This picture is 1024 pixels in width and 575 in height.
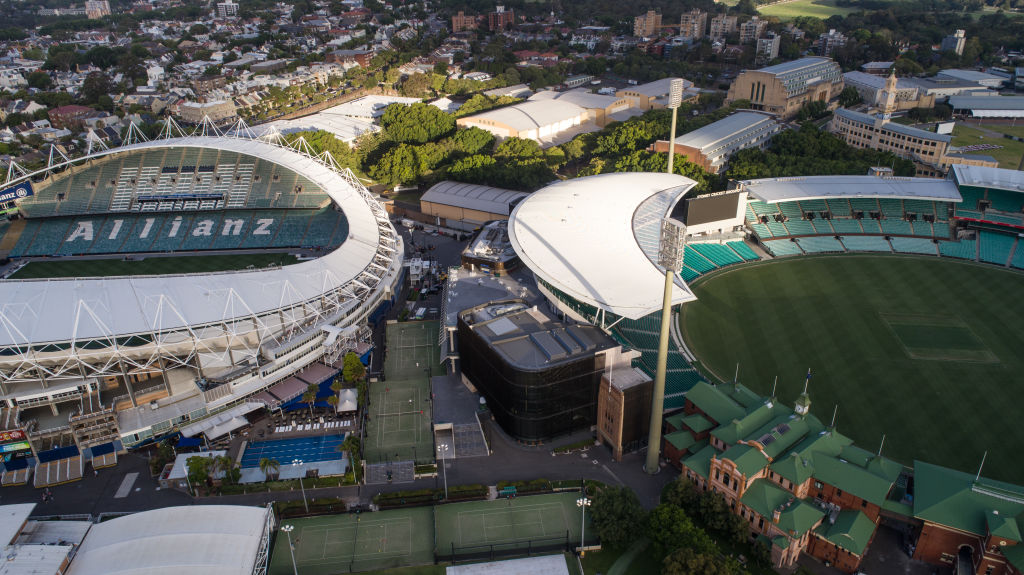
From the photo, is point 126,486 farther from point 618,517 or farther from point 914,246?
point 914,246

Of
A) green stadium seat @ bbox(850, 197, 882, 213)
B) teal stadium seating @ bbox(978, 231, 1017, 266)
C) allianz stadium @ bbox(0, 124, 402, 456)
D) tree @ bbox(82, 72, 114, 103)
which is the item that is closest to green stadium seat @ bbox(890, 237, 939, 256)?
green stadium seat @ bbox(850, 197, 882, 213)

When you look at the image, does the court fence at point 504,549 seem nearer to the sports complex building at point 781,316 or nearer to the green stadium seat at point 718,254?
the sports complex building at point 781,316

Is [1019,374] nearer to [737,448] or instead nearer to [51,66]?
[737,448]

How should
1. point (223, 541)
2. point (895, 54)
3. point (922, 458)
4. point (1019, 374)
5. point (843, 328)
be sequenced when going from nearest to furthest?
point (223, 541) < point (922, 458) < point (1019, 374) < point (843, 328) < point (895, 54)

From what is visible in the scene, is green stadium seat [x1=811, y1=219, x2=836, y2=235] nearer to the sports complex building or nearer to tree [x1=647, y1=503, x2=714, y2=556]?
the sports complex building

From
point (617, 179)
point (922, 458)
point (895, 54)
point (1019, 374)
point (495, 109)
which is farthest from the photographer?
point (895, 54)

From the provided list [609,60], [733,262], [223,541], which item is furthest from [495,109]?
[223,541]

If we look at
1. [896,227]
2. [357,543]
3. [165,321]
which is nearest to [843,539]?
[357,543]
